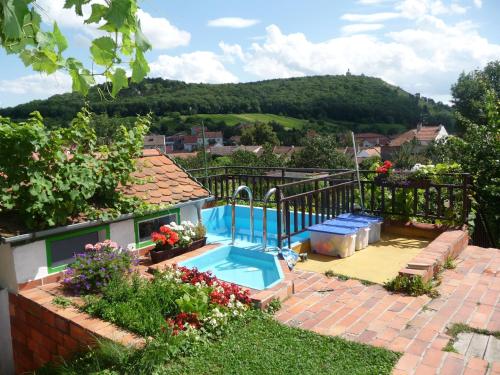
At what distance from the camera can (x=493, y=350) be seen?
335cm

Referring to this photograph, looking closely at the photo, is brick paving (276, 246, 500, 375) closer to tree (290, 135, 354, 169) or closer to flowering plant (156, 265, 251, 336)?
flowering plant (156, 265, 251, 336)

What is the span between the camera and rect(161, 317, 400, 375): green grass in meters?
3.12

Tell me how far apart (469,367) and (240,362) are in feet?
5.58

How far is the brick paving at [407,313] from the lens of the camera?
3.22 metres

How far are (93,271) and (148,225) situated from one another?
1.55 m

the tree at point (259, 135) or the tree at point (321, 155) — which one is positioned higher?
the tree at point (259, 135)

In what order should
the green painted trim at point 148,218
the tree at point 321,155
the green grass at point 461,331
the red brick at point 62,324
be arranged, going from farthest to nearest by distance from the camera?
the tree at point 321,155 → the green painted trim at point 148,218 → the red brick at point 62,324 → the green grass at point 461,331

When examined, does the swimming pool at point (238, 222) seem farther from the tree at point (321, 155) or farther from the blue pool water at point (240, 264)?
the tree at point (321, 155)

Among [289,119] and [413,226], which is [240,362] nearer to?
[413,226]

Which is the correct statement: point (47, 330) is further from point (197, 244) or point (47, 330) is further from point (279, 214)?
point (279, 214)

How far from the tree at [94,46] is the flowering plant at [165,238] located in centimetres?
358

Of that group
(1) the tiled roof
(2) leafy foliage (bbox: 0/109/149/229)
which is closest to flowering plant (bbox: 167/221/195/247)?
(1) the tiled roof

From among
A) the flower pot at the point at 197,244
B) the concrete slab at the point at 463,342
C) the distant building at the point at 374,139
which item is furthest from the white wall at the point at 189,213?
the distant building at the point at 374,139

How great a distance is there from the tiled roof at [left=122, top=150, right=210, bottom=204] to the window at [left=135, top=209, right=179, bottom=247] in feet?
0.85
